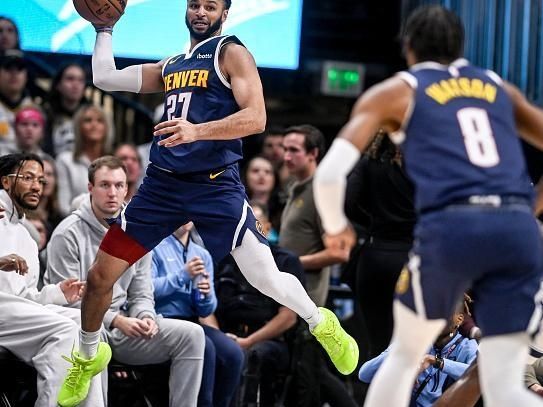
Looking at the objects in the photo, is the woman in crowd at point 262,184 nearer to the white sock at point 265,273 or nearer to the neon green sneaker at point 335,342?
the neon green sneaker at point 335,342

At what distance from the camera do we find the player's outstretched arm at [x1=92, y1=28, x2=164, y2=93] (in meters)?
5.11

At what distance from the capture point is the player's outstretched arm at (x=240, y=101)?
456 cm

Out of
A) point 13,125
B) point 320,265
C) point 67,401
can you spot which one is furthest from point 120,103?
point 67,401

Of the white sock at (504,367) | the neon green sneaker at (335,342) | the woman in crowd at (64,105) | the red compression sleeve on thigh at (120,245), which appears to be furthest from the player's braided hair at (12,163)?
the white sock at (504,367)

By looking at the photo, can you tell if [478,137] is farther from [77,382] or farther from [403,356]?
[77,382]

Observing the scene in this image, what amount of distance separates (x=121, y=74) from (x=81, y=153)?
2474 millimetres

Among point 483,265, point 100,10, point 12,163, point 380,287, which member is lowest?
point 380,287

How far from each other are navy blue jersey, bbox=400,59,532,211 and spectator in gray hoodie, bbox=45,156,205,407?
2.19 m

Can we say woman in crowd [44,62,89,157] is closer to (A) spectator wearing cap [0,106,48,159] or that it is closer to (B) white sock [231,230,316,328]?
(A) spectator wearing cap [0,106,48,159]

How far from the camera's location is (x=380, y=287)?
5715 millimetres

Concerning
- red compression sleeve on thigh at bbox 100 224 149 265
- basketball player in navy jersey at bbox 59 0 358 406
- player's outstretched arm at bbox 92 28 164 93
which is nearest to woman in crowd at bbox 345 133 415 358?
basketball player in navy jersey at bbox 59 0 358 406

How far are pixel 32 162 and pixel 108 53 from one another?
0.79 metres

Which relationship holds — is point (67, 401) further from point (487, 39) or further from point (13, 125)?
point (487, 39)

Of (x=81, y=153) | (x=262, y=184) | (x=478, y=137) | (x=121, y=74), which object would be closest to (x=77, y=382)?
(x=121, y=74)
